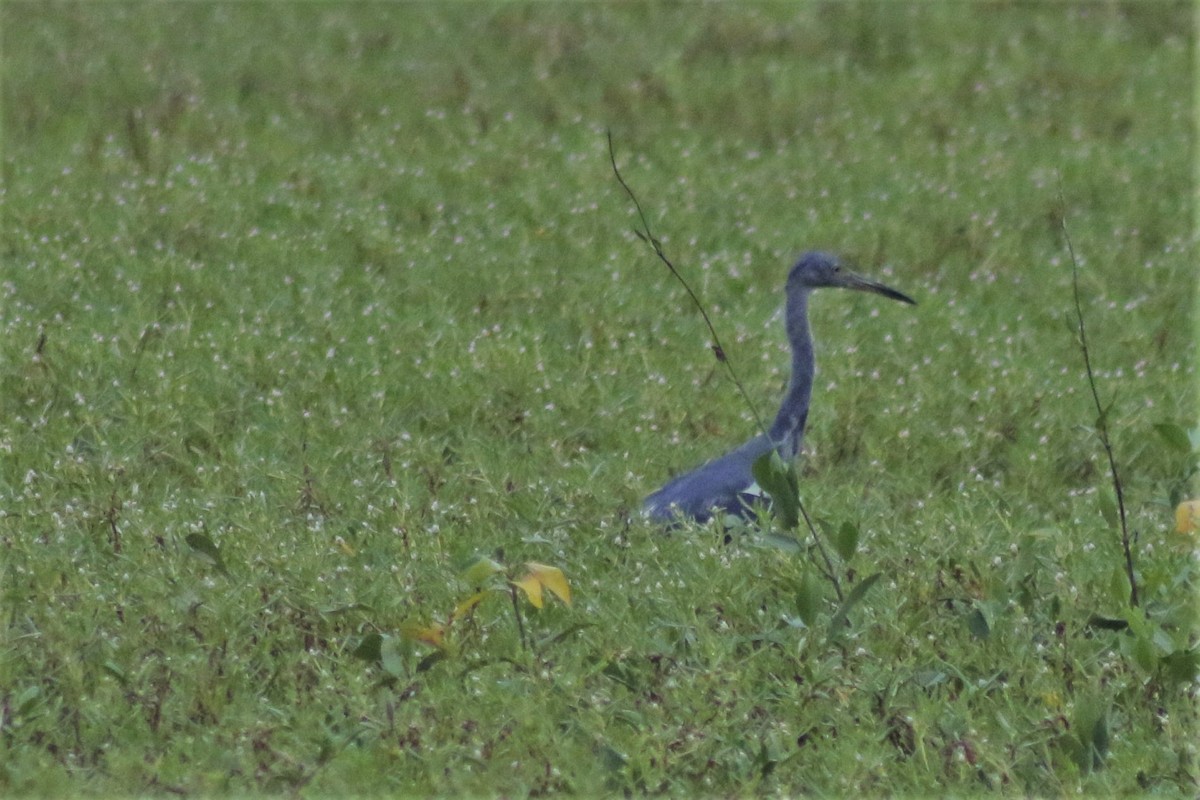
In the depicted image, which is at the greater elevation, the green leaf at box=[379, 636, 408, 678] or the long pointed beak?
the green leaf at box=[379, 636, 408, 678]

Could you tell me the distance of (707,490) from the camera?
6.30m

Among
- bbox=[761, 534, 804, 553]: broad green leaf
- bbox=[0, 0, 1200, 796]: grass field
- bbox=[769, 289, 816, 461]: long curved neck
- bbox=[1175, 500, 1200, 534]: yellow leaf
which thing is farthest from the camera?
bbox=[769, 289, 816, 461]: long curved neck

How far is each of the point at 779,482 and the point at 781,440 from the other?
169cm

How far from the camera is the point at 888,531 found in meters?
5.98

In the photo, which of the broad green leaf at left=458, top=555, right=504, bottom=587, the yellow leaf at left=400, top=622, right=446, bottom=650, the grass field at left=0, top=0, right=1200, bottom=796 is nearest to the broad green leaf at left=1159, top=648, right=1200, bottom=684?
the grass field at left=0, top=0, right=1200, bottom=796

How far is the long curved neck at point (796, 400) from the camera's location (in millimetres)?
6703

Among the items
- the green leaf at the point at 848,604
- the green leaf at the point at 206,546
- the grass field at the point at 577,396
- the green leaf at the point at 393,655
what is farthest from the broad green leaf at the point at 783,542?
the green leaf at the point at 206,546

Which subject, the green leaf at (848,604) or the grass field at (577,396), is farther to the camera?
the green leaf at (848,604)

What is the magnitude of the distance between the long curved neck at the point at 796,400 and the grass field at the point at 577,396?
0.26 metres

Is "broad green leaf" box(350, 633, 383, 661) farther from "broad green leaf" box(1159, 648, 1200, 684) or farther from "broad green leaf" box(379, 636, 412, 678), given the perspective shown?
"broad green leaf" box(1159, 648, 1200, 684)

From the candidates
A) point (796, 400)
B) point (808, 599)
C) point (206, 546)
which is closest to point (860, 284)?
point (796, 400)

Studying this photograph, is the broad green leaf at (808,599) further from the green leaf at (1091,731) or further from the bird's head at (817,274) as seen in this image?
the bird's head at (817,274)

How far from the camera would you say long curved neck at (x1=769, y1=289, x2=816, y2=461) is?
22.0ft

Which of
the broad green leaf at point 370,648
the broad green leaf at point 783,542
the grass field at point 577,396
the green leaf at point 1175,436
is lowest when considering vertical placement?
the grass field at point 577,396
